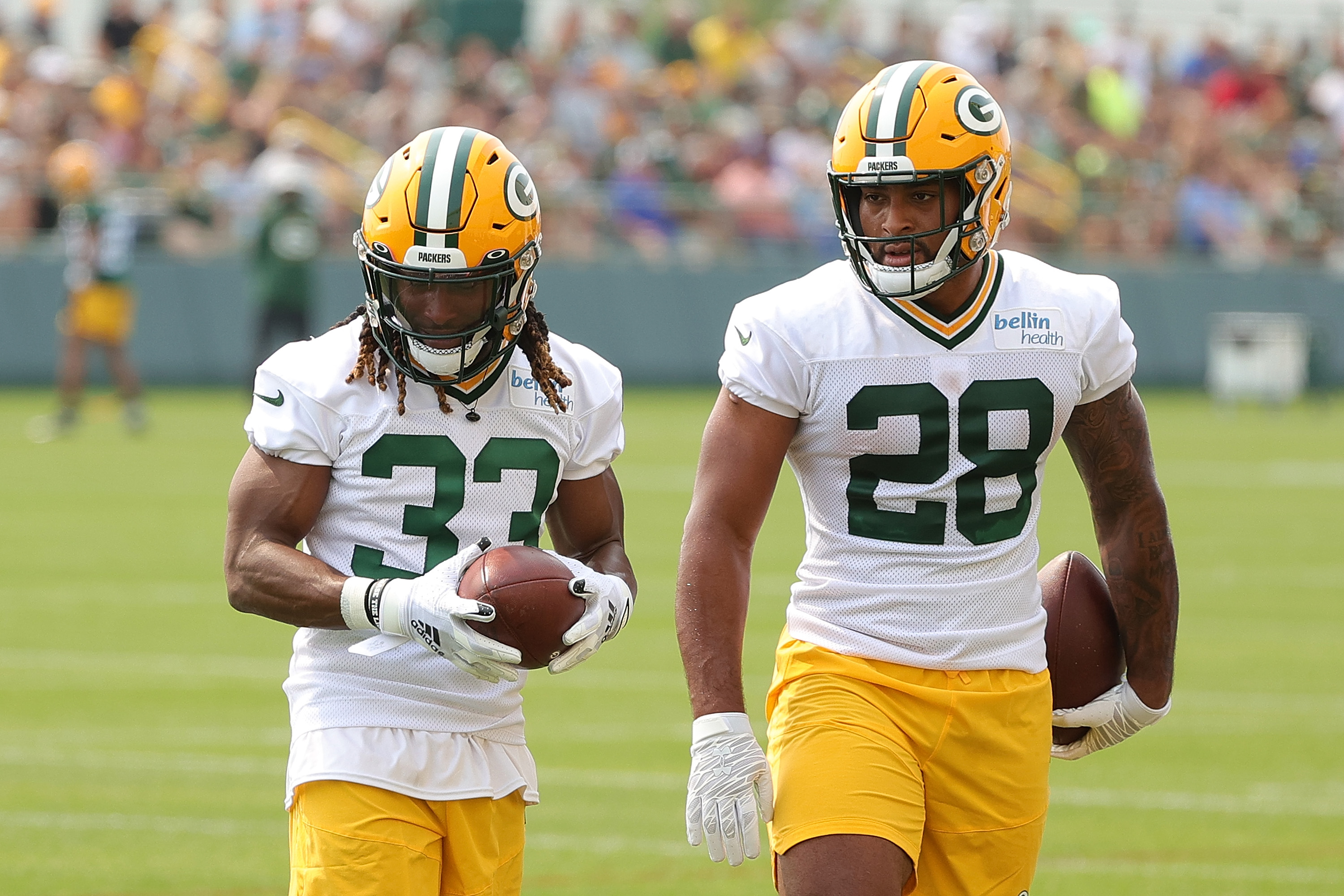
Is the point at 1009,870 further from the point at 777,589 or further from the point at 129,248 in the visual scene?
the point at 129,248

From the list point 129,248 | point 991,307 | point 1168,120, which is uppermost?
point 991,307

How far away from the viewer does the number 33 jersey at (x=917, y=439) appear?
13.6 feet

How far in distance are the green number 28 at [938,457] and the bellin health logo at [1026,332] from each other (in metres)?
0.08

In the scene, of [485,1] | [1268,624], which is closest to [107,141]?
[485,1]

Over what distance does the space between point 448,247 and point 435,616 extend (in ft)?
2.37

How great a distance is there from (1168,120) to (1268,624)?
61.3 ft

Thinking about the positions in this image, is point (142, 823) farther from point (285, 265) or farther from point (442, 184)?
point (285, 265)

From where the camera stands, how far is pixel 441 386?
4117 millimetres

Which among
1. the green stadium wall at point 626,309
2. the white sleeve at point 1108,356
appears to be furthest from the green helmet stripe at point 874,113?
the green stadium wall at point 626,309

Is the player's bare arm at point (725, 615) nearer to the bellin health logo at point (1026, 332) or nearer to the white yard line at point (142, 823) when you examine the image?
the bellin health logo at point (1026, 332)

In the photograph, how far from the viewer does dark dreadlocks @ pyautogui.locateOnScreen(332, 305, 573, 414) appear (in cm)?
409

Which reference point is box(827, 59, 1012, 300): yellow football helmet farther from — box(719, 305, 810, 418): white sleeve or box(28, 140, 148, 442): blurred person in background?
box(28, 140, 148, 442): blurred person in background

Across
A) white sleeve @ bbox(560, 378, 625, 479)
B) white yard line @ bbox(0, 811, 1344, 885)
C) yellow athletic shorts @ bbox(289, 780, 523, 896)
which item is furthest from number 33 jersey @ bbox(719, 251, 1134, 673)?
white yard line @ bbox(0, 811, 1344, 885)

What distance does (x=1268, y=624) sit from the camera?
35.7 feet
